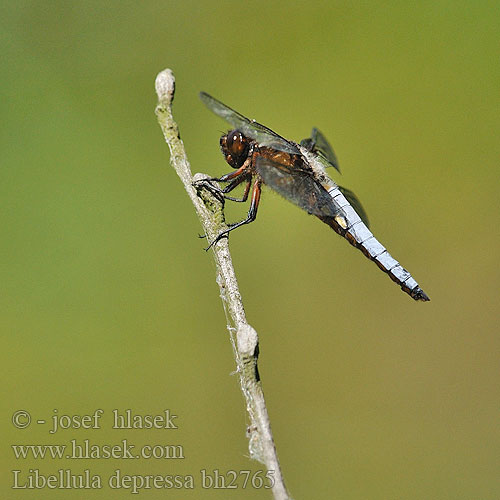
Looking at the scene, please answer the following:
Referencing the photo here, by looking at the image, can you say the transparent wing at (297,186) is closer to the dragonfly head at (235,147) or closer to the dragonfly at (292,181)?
the dragonfly at (292,181)

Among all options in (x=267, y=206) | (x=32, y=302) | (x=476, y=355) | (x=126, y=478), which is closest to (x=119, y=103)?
(x=267, y=206)

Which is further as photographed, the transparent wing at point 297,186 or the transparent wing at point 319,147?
the transparent wing at point 319,147

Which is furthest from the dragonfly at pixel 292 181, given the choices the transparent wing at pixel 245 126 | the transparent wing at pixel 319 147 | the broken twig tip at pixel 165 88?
the broken twig tip at pixel 165 88

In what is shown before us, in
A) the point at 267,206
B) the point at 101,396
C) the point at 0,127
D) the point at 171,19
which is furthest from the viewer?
the point at 171,19

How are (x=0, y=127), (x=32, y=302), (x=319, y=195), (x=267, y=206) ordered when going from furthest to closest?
(x=267, y=206) → (x=0, y=127) → (x=32, y=302) → (x=319, y=195)

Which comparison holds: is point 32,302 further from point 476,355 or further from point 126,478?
point 476,355

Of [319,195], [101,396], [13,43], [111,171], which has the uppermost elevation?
[13,43]

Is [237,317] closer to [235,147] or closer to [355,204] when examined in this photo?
[235,147]
